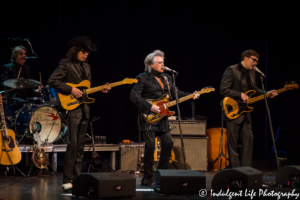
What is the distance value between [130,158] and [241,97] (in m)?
2.48

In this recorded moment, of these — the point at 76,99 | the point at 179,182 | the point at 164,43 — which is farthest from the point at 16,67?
the point at 179,182

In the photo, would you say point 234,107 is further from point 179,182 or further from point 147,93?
point 179,182

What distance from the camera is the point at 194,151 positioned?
7.24 metres

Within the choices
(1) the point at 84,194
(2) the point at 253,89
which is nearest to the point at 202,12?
(2) the point at 253,89

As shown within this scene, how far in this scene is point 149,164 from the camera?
17.6ft

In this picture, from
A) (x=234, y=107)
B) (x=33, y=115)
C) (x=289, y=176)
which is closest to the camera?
(x=289, y=176)

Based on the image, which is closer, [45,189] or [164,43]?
[45,189]

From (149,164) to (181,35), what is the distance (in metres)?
4.87

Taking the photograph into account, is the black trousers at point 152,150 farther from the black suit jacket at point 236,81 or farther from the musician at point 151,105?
the black suit jacket at point 236,81

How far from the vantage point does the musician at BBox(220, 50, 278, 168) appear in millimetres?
5777

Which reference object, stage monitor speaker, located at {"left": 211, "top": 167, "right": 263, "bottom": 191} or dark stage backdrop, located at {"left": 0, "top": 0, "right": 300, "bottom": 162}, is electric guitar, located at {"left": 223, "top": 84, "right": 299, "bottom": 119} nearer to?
stage monitor speaker, located at {"left": 211, "top": 167, "right": 263, "bottom": 191}

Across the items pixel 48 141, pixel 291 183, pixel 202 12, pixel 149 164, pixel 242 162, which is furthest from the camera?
pixel 202 12

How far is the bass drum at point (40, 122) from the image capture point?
22.7 feet

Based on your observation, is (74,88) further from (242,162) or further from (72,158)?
(242,162)
